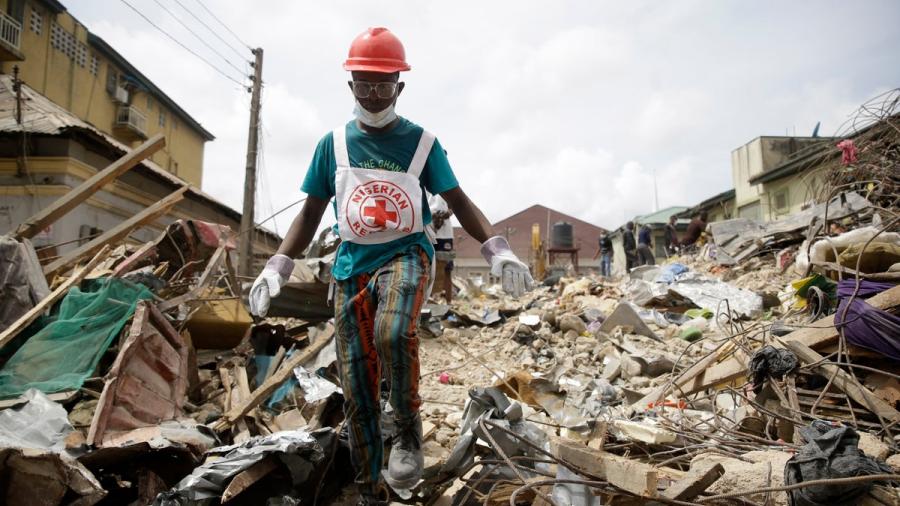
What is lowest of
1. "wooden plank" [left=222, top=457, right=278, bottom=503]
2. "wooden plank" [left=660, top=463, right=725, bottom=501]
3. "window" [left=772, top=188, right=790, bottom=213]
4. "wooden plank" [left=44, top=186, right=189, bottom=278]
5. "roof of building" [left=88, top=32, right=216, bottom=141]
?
"wooden plank" [left=222, top=457, right=278, bottom=503]

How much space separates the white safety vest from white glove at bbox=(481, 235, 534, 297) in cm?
45

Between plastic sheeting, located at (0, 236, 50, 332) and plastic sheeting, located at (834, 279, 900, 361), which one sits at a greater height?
plastic sheeting, located at (0, 236, 50, 332)

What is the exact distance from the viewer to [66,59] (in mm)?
20031

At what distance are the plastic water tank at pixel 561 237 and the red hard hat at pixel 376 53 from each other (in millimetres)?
29484

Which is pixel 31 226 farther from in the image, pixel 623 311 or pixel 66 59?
pixel 66 59

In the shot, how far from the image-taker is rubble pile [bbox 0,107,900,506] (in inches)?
77.6

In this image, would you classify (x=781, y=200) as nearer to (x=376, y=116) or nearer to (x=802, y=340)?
(x=802, y=340)

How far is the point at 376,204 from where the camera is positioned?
2.29 m

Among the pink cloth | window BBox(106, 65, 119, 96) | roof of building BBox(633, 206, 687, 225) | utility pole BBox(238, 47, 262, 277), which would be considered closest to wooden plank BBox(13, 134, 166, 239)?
the pink cloth

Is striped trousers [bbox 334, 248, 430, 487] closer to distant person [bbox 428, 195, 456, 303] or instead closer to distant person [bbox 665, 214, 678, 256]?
distant person [bbox 428, 195, 456, 303]

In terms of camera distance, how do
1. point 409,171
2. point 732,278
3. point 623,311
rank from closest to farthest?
point 409,171 → point 623,311 → point 732,278

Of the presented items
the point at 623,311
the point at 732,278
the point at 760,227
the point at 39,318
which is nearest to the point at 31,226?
the point at 39,318

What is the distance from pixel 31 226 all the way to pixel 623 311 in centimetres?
630

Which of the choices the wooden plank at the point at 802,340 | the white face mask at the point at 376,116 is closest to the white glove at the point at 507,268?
the white face mask at the point at 376,116
